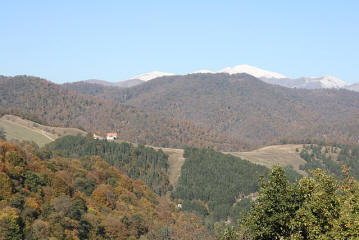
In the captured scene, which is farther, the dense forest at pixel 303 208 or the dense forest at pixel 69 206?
the dense forest at pixel 69 206

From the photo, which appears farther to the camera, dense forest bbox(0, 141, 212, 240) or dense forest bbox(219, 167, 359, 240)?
dense forest bbox(0, 141, 212, 240)

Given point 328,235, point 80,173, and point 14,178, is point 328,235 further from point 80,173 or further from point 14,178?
point 80,173

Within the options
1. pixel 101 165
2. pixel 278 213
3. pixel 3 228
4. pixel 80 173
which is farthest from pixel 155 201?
pixel 278 213

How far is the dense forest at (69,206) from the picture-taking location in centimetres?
7831

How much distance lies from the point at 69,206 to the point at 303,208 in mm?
63707

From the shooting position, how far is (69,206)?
89125 mm

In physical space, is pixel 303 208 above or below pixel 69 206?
above

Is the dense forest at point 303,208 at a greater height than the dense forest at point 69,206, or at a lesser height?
greater

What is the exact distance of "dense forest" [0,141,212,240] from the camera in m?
78.3

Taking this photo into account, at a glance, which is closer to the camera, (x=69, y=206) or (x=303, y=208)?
(x=303, y=208)

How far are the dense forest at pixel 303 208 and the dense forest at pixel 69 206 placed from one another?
4798cm

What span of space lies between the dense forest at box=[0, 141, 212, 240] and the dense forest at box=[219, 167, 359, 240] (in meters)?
48.0

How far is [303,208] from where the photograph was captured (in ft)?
119

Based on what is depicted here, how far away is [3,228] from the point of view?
69.4 metres
